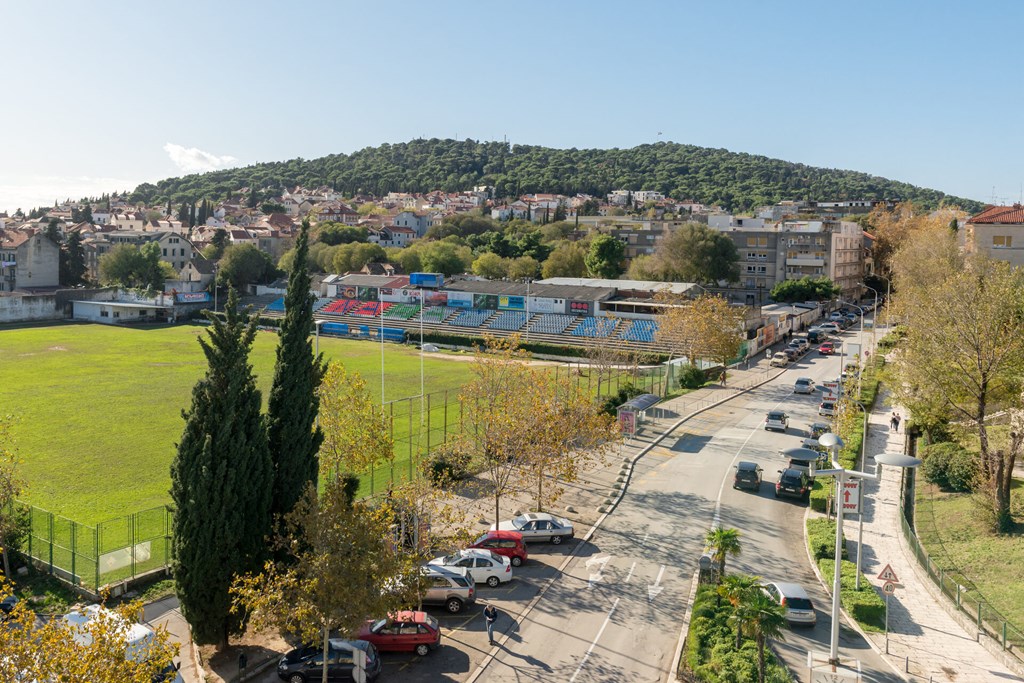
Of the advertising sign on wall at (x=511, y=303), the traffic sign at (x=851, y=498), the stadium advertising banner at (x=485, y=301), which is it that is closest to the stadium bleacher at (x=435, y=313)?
the stadium advertising banner at (x=485, y=301)

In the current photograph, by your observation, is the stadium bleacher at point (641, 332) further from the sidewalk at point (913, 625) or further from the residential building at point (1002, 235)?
the sidewalk at point (913, 625)

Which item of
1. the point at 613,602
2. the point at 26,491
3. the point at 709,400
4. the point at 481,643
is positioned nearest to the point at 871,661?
the point at 613,602

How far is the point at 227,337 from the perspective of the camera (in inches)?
723

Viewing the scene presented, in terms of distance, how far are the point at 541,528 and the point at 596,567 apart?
2685 millimetres

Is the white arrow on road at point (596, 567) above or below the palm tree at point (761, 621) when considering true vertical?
below

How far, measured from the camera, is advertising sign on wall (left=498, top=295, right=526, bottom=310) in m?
84.6

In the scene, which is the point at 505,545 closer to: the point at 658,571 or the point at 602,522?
the point at 658,571

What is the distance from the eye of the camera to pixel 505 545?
24500 millimetres

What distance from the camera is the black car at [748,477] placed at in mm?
32500

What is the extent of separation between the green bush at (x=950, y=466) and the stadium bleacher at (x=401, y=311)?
210ft

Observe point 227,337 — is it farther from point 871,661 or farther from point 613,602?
point 871,661

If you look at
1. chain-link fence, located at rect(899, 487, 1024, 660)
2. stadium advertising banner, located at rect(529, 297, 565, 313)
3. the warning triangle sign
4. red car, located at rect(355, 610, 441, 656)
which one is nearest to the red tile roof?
chain-link fence, located at rect(899, 487, 1024, 660)

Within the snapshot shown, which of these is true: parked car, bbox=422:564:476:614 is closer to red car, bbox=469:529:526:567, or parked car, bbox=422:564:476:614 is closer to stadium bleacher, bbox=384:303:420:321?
red car, bbox=469:529:526:567

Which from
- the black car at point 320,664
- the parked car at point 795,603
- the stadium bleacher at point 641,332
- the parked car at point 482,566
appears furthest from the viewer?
the stadium bleacher at point 641,332
